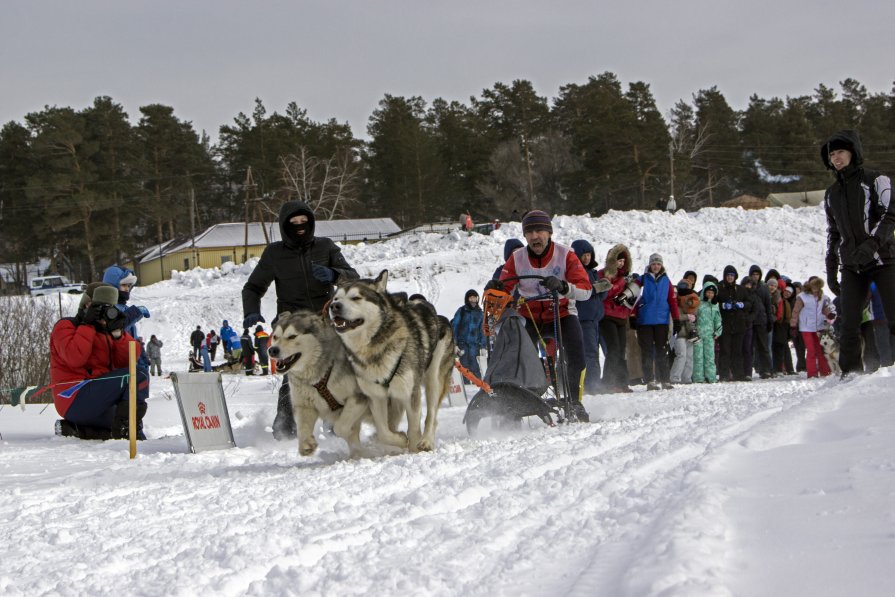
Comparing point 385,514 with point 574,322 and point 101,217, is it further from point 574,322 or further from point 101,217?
point 101,217

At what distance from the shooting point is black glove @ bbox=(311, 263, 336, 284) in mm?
7039

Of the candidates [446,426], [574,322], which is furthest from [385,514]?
[446,426]

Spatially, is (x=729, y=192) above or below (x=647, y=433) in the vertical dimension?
above

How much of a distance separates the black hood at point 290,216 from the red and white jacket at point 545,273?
159 centimetres

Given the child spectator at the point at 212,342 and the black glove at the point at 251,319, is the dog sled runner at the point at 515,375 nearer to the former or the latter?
Result: the black glove at the point at 251,319

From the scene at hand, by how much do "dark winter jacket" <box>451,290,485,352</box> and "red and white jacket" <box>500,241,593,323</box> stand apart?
5907 millimetres

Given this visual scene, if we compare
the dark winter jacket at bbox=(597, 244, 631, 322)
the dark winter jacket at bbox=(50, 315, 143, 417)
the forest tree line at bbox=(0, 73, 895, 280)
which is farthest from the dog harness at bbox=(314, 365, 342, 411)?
the forest tree line at bbox=(0, 73, 895, 280)

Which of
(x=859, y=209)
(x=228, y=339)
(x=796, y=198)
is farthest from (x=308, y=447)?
(x=796, y=198)

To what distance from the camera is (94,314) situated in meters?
8.54

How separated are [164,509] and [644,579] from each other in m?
2.72

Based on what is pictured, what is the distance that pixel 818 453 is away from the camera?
11.5ft

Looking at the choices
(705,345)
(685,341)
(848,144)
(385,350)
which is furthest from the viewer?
(705,345)

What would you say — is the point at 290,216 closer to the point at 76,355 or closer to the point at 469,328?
the point at 76,355

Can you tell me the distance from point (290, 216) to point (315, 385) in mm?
1766
